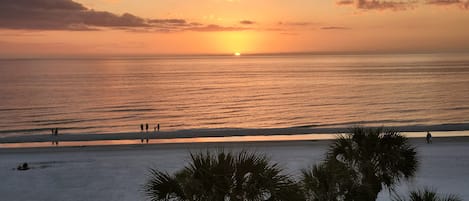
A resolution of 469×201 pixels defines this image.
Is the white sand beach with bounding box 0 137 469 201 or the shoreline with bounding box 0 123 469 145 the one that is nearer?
the white sand beach with bounding box 0 137 469 201

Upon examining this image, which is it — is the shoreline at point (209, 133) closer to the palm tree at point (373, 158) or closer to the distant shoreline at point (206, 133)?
the distant shoreline at point (206, 133)

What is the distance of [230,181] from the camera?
839 centimetres

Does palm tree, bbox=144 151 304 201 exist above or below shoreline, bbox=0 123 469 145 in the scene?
below

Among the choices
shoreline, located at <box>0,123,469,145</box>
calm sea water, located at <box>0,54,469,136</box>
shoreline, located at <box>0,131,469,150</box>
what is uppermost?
calm sea water, located at <box>0,54,469,136</box>

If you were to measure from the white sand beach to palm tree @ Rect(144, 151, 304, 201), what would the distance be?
12681mm

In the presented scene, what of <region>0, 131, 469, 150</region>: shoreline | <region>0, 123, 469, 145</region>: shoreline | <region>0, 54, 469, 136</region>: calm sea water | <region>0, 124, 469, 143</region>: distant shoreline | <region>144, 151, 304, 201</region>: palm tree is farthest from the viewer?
<region>0, 54, 469, 136</region>: calm sea water

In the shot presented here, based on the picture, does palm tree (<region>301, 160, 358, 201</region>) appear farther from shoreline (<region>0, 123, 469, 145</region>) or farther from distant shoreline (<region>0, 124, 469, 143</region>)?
distant shoreline (<region>0, 124, 469, 143</region>)

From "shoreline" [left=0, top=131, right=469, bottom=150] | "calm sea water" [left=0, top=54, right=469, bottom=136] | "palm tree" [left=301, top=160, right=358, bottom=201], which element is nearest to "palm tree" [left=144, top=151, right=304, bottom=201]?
"palm tree" [left=301, top=160, right=358, bottom=201]

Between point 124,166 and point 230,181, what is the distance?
21.1m

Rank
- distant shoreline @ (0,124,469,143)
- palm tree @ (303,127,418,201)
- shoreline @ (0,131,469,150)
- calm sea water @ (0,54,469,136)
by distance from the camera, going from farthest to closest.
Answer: calm sea water @ (0,54,469,136) → distant shoreline @ (0,124,469,143) → shoreline @ (0,131,469,150) → palm tree @ (303,127,418,201)

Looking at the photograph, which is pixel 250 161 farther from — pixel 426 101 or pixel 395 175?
pixel 426 101

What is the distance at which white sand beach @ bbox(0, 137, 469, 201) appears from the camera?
74.5 feet

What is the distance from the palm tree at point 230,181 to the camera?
8359 mm

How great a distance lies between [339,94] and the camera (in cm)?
9175
